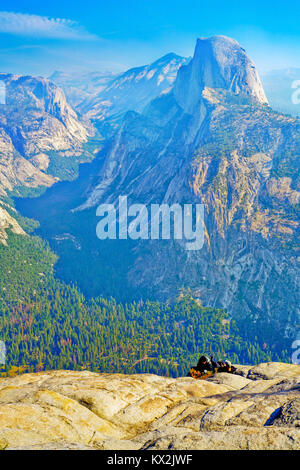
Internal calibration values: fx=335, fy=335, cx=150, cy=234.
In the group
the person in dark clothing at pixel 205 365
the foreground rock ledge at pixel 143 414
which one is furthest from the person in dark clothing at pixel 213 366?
the foreground rock ledge at pixel 143 414

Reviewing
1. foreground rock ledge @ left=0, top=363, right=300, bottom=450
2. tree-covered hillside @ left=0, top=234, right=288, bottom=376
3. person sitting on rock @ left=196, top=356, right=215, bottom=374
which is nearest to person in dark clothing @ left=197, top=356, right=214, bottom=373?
person sitting on rock @ left=196, top=356, right=215, bottom=374

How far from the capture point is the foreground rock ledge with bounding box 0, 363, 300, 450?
21.3 metres

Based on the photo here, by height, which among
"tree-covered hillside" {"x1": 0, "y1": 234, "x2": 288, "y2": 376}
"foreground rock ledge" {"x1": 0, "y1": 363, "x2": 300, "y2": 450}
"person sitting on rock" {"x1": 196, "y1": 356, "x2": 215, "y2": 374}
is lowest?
"tree-covered hillside" {"x1": 0, "y1": 234, "x2": 288, "y2": 376}

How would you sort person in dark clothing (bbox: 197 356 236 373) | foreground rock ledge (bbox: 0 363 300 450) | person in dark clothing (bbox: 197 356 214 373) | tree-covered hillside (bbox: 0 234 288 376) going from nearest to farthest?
foreground rock ledge (bbox: 0 363 300 450), person in dark clothing (bbox: 197 356 236 373), person in dark clothing (bbox: 197 356 214 373), tree-covered hillside (bbox: 0 234 288 376)

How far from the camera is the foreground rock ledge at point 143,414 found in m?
21.3

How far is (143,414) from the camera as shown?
29.5 metres

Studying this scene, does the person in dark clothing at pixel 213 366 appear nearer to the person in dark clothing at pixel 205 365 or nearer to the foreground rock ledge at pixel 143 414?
the person in dark clothing at pixel 205 365

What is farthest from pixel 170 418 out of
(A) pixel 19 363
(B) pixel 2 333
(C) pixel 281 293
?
(B) pixel 2 333

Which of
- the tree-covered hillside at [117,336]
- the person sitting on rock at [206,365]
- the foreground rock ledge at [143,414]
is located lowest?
the tree-covered hillside at [117,336]

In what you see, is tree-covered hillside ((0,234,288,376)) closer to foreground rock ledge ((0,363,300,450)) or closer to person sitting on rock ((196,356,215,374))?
person sitting on rock ((196,356,215,374))

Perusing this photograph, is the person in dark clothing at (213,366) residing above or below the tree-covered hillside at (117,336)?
above

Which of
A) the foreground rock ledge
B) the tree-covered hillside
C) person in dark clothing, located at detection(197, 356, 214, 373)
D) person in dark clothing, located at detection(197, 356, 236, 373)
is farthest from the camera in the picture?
the tree-covered hillside

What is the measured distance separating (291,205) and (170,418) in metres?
180
